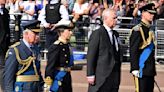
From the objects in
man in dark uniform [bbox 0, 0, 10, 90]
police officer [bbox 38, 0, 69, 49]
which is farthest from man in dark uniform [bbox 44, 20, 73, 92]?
police officer [bbox 38, 0, 69, 49]

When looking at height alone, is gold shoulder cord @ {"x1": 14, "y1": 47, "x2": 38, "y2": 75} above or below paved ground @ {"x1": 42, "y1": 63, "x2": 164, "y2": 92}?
above

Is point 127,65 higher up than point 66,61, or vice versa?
point 66,61

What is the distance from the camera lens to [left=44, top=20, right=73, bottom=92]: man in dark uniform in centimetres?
903

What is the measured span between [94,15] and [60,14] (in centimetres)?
167

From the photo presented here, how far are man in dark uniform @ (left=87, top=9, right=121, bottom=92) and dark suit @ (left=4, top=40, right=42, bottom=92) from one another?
2.76 feet

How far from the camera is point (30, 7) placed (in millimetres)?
16453

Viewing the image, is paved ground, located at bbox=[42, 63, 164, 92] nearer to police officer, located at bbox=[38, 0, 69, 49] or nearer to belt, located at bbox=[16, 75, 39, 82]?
police officer, located at bbox=[38, 0, 69, 49]

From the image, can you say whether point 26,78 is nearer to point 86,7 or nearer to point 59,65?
point 59,65

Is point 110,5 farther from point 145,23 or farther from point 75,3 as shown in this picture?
point 145,23

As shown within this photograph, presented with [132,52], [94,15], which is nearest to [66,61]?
[132,52]

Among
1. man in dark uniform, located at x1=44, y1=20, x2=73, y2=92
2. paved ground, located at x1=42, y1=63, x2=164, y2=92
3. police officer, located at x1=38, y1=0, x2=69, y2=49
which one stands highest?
police officer, located at x1=38, y1=0, x2=69, y2=49

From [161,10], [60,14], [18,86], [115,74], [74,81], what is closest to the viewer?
[18,86]

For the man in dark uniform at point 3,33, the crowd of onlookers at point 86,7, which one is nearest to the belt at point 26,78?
the man in dark uniform at point 3,33

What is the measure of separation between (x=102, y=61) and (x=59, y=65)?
1.16 metres
